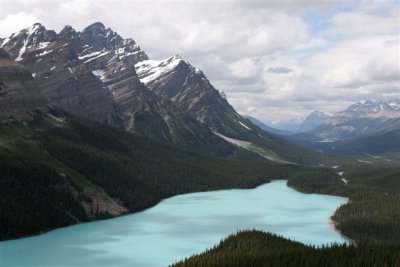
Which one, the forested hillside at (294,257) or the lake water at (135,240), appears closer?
the forested hillside at (294,257)

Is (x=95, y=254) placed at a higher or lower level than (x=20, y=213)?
lower

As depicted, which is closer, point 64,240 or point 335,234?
point 64,240

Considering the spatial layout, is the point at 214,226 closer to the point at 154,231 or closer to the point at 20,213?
the point at 154,231

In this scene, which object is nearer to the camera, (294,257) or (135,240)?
(294,257)

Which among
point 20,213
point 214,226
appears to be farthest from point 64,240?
point 214,226

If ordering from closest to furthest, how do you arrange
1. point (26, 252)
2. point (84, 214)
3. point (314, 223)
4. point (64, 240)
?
point (26, 252) < point (64, 240) < point (84, 214) < point (314, 223)

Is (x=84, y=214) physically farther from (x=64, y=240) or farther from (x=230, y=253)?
(x=230, y=253)

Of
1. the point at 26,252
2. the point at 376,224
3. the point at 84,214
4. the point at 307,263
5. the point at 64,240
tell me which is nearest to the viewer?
the point at 307,263

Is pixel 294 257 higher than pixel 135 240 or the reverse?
higher

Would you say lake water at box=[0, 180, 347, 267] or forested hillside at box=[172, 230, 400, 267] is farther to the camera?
lake water at box=[0, 180, 347, 267]

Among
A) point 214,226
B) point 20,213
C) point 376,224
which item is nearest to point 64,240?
point 20,213
